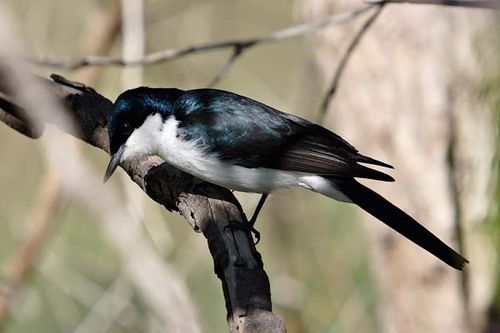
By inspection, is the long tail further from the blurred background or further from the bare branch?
the bare branch

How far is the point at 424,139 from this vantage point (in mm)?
5570

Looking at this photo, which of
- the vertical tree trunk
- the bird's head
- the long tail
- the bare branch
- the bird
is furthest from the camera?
the bare branch

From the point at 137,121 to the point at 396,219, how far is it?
3.49 feet

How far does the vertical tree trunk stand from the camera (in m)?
5.49

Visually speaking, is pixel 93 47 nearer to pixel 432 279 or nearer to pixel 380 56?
pixel 380 56

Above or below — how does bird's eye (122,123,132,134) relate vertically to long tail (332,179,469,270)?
above

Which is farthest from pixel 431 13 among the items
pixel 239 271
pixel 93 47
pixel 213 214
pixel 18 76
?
pixel 18 76

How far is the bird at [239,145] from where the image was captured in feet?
11.7

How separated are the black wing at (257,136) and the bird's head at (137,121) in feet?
0.37

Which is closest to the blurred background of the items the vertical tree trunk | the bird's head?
the vertical tree trunk

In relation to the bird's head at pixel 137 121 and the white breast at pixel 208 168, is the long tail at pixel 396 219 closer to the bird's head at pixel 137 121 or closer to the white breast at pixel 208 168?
the white breast at pixel 208 168

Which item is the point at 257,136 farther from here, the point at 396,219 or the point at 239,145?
the point at 396,219

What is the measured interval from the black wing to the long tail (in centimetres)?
12

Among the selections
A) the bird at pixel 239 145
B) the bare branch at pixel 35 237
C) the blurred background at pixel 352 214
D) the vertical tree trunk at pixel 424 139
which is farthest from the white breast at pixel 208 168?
the bare branch at pixel 35 237
